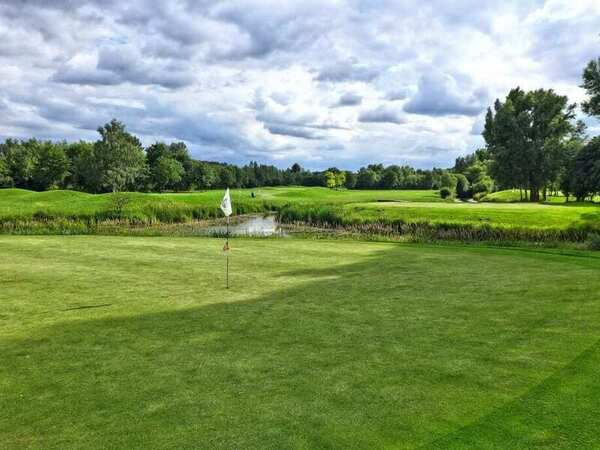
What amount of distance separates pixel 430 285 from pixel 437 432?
30.7 feet

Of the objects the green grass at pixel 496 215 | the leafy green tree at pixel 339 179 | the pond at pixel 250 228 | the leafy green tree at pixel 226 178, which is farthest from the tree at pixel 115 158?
the leafy green tree at pixel 339 179

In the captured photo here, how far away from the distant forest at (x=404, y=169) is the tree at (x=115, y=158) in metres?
0.19

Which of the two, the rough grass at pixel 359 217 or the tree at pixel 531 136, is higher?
the tree at pixel 531 136

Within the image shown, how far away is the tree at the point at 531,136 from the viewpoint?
6412 cm

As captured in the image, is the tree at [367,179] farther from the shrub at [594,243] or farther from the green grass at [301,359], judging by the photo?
the green grass at [301,359]

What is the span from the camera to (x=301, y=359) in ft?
28.1

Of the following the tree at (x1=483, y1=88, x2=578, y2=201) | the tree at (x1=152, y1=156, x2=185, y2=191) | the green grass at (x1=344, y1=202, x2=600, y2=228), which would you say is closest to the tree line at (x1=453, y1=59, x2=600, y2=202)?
the tree at (x1=483, y1=88, x2=578, y2=201)

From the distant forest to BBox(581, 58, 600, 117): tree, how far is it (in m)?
0.09

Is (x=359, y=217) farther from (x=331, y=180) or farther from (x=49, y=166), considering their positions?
(x=331, y=180)

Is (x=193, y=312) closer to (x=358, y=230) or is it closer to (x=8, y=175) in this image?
(x=358, y=230)

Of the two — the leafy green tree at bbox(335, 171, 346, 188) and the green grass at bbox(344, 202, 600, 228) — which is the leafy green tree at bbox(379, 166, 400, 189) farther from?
the green grass at bbox(344, 202, 600, 228)

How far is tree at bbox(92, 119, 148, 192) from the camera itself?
93.8m

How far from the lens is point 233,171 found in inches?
6373

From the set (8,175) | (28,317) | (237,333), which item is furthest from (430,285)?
(8,175)
